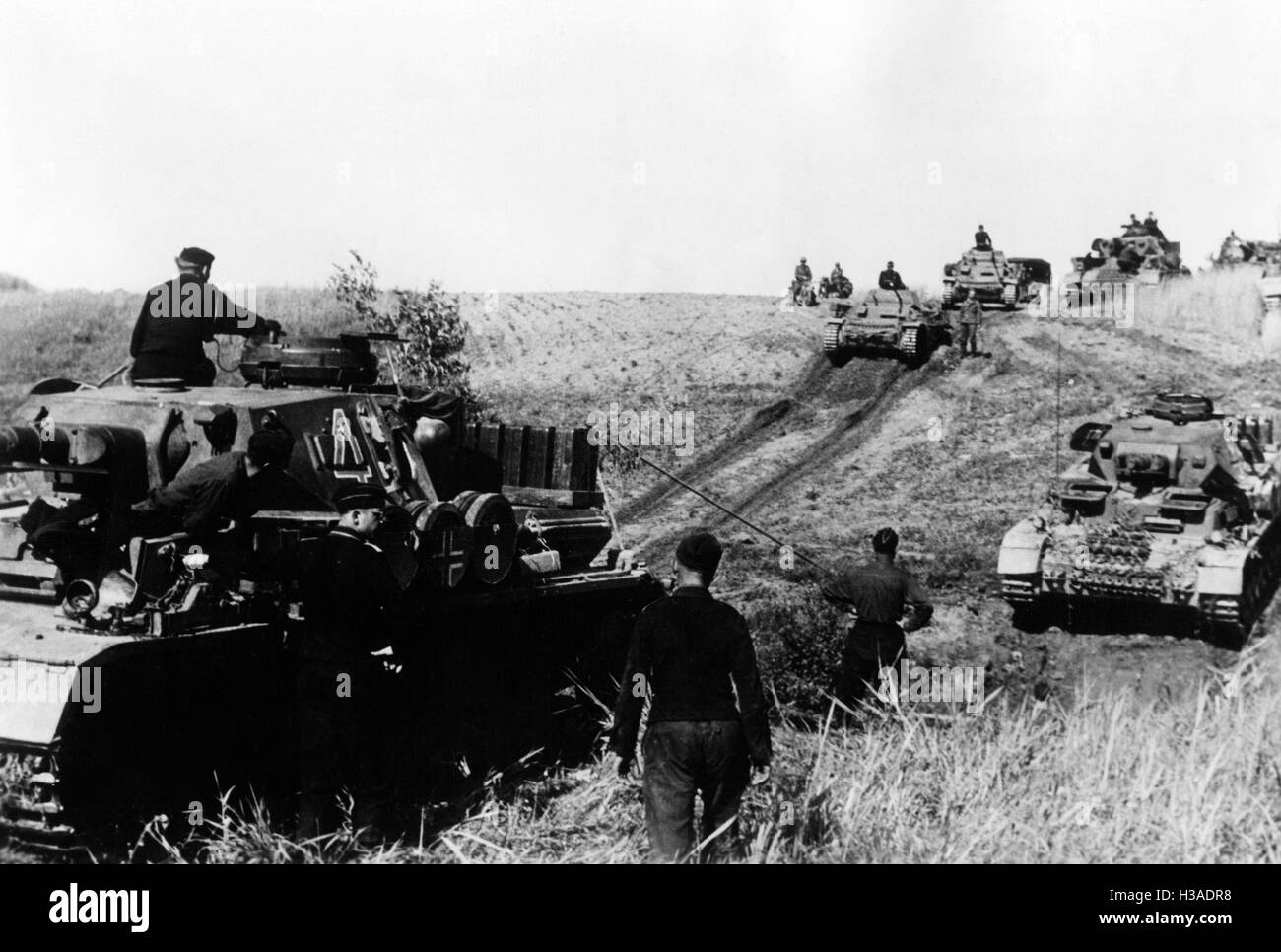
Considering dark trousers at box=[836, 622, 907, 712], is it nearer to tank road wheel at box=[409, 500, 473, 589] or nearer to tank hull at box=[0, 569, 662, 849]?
tank hull at box=[0, 569, 662, 849]

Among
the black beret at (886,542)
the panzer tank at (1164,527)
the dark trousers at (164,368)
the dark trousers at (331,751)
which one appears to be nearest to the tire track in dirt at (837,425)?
the panzer tank at (1164,527)

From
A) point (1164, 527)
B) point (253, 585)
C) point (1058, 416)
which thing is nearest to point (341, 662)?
point (253, 585)

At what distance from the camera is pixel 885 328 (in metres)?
25.2

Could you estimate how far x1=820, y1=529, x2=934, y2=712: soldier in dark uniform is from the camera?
27.1 ft

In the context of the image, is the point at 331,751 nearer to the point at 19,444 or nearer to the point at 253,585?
the point at 253,585

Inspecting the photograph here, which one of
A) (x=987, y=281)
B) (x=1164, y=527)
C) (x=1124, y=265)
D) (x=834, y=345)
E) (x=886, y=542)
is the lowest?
(x=1164, y=527)

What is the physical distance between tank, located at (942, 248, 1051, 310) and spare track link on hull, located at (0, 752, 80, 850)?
82.3 feet

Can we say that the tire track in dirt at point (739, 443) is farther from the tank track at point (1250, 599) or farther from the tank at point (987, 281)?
the tank track at point (1250, 599)

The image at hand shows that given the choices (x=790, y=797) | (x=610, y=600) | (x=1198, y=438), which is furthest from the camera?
(x=1198, y=438)

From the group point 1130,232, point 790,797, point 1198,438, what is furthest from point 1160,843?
point 1130,232

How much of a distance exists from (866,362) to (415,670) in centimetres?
1933

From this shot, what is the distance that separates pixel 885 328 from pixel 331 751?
789 inches
